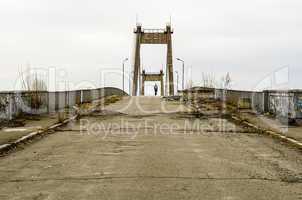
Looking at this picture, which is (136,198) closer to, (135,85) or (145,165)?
(145,165)

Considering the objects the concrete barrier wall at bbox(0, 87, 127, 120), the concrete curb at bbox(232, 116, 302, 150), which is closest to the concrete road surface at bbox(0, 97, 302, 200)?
the concrete curb at bbox(232, 116, 302, 150)

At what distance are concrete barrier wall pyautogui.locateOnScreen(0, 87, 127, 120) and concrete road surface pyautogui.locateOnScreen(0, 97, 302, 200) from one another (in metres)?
4.13

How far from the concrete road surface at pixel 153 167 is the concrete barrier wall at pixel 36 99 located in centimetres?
413

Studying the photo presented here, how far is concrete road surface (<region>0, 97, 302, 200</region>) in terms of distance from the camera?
7.44 m

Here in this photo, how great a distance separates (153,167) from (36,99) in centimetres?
1571

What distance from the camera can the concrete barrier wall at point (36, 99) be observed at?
773 inches

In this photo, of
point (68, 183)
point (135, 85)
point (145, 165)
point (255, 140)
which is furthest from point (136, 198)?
point (135, 85)

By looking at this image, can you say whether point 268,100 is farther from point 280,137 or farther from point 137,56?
point 137,56

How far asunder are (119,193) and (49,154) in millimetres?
4725

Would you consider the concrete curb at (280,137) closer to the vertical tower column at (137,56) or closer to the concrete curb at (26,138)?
the concrete curb at (26,138)

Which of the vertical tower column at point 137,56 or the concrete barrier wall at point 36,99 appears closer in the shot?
the concrete barrier wall at point 36,99

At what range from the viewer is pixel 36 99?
Answer: 79.5 feet

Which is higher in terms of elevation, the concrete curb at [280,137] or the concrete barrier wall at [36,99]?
the concrete barrier wall at [36,99]

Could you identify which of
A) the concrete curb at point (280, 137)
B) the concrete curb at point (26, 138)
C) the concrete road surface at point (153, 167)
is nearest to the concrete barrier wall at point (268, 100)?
the concrete curb at point (280, 137)
